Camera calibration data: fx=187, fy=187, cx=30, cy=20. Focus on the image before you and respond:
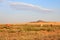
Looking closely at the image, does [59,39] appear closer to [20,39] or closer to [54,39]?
[54,39]

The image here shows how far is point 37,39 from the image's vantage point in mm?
22422

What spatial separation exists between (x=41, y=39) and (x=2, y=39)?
4.60 metres

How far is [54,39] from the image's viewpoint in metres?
22.5

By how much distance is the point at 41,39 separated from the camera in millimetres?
22266

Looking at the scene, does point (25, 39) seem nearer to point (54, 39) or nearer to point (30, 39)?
point (30, 39)

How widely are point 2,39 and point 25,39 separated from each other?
9.00 ft

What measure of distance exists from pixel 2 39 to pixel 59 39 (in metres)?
6.81

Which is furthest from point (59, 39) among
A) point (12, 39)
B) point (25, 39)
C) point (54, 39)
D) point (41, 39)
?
point (12, 39)

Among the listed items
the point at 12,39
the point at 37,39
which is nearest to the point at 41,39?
the point at 37,39

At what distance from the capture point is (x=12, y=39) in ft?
74.5

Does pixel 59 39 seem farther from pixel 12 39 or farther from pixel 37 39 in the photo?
pixel 12 39

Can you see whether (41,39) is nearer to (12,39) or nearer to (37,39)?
(37,39)

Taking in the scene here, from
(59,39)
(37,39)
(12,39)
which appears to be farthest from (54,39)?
(12,39)

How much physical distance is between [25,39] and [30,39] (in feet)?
1.97
